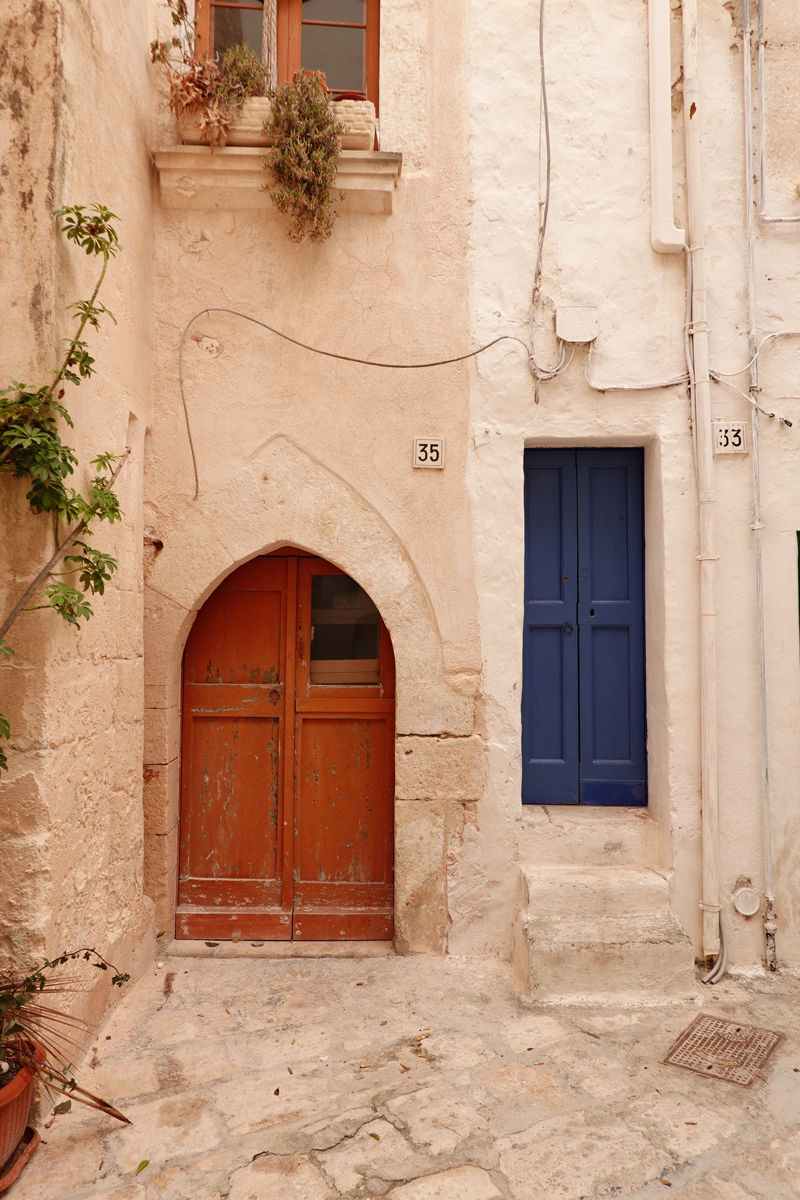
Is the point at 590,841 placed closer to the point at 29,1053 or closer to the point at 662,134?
the point at 29,1053

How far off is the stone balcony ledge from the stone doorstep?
3.52 m

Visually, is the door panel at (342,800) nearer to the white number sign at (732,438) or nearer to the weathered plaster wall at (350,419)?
the weathered plaster wall at (350,419)

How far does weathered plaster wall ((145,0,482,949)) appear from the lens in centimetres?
342

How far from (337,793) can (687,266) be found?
305 centimetres

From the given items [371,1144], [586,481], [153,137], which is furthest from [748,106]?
[371,1144]

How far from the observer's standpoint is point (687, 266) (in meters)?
3.42

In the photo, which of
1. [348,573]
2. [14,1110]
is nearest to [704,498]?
[348,573]

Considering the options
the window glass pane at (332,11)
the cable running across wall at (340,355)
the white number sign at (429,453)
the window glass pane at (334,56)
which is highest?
the window glass pane at (332,11)

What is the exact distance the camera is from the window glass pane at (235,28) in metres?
3.64

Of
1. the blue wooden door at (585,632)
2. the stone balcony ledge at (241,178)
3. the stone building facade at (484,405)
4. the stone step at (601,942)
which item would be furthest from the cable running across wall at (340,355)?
the stone step at (601,942)

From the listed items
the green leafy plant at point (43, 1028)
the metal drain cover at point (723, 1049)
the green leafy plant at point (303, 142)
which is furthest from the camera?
the green leafy plant at point (303, 142)

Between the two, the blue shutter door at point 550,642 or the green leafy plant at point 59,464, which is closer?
the green leafy plant at point 59,464

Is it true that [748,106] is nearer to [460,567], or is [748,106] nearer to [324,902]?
[460,567]

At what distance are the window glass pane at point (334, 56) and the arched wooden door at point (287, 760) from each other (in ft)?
7.84
